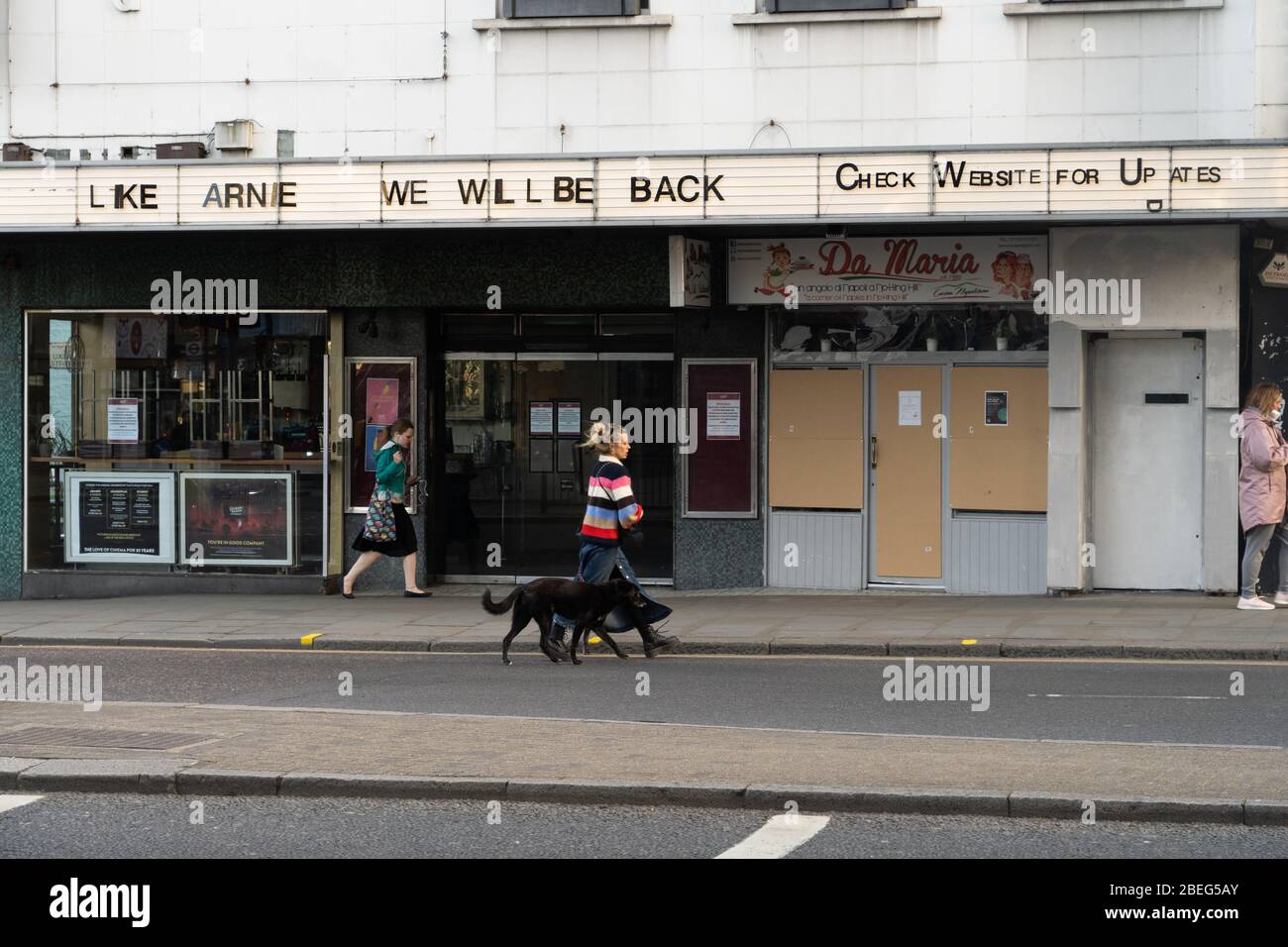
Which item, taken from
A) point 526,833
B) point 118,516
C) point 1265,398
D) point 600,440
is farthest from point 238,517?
point 526,833

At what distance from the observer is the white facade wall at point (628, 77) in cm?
1659

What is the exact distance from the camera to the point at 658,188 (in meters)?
16.3

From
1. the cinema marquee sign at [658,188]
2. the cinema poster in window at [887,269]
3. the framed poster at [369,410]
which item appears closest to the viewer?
the cinema marquee sign at [658,188]

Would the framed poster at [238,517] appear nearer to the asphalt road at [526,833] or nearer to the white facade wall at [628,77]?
the white facade wall at [628,77]

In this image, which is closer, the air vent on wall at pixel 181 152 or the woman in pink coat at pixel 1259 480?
the woman in pink coat at pixel 1259 480

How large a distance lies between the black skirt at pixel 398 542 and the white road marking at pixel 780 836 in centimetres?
1022

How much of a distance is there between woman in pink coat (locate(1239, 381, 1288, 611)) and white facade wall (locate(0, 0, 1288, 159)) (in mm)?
2778

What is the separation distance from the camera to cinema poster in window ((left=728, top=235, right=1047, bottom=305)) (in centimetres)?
1714

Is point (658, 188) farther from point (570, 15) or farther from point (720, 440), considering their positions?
point (720, 440)

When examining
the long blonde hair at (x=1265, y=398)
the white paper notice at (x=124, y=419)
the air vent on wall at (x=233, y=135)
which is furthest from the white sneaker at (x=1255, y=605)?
the white paper notice at (x=124, y=419)

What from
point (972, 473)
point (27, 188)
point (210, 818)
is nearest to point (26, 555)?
point (27, 188)

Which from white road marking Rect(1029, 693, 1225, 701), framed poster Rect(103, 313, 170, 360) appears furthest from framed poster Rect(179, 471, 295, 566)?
white road marking Rect(1029, 693, 1225, 701)
